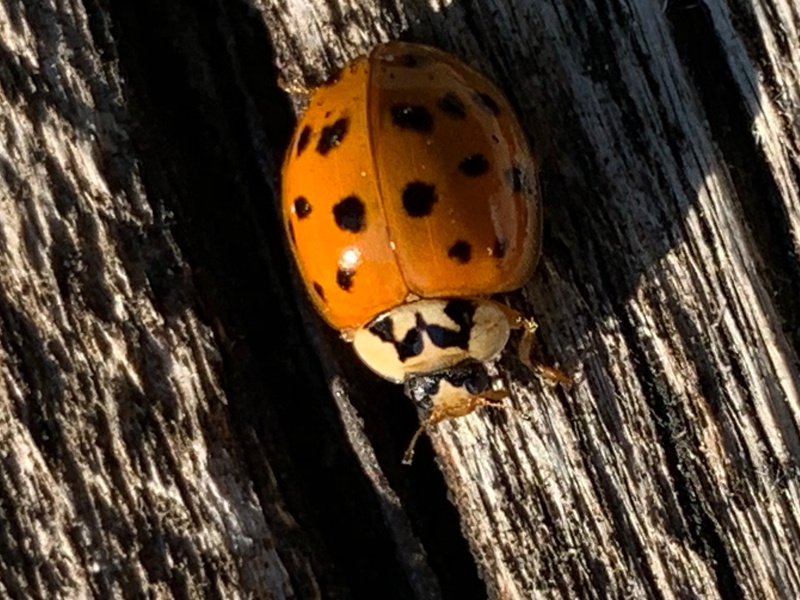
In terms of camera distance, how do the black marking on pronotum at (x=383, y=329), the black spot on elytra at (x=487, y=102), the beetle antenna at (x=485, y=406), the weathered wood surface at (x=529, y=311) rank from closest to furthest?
1. the weathered wood surface at (x=529, y=311)
2. the black spot on elytra at (x=487, y=102)
3. the beetle antenna at (x=485, y=406)
4. the black marking on pronotum at (x=383, y=329)

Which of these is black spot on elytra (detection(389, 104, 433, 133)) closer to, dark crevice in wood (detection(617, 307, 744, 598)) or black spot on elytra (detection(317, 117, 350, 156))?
black spot on elytra (detection(317, 117, 350, 156))

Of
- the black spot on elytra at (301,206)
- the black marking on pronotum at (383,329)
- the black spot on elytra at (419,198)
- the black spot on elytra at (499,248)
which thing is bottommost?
the black marking on pronotum at (383,329)

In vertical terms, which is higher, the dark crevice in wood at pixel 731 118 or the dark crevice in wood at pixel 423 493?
the dark crevice in wood at pixel 731 118

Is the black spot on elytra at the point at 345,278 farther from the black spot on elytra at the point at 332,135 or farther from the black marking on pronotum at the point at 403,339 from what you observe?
the black spot on elytra at the point at 332,135

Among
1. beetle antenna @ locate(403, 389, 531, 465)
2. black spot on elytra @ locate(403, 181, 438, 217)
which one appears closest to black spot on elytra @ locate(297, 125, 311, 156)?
black spot on elytra @ locate(403, 181, 438, 217)

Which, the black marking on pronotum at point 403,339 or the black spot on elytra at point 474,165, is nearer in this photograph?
the black spot on elytra at point 474,165

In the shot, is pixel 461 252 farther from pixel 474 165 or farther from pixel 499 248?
pixel 474 165

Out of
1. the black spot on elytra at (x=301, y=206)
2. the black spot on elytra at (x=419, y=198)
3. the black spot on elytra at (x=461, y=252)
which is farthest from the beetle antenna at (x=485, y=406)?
the black spot on elytra at (x=301, y=206)

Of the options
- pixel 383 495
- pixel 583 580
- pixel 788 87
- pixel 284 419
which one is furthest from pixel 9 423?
pixel 788 87
